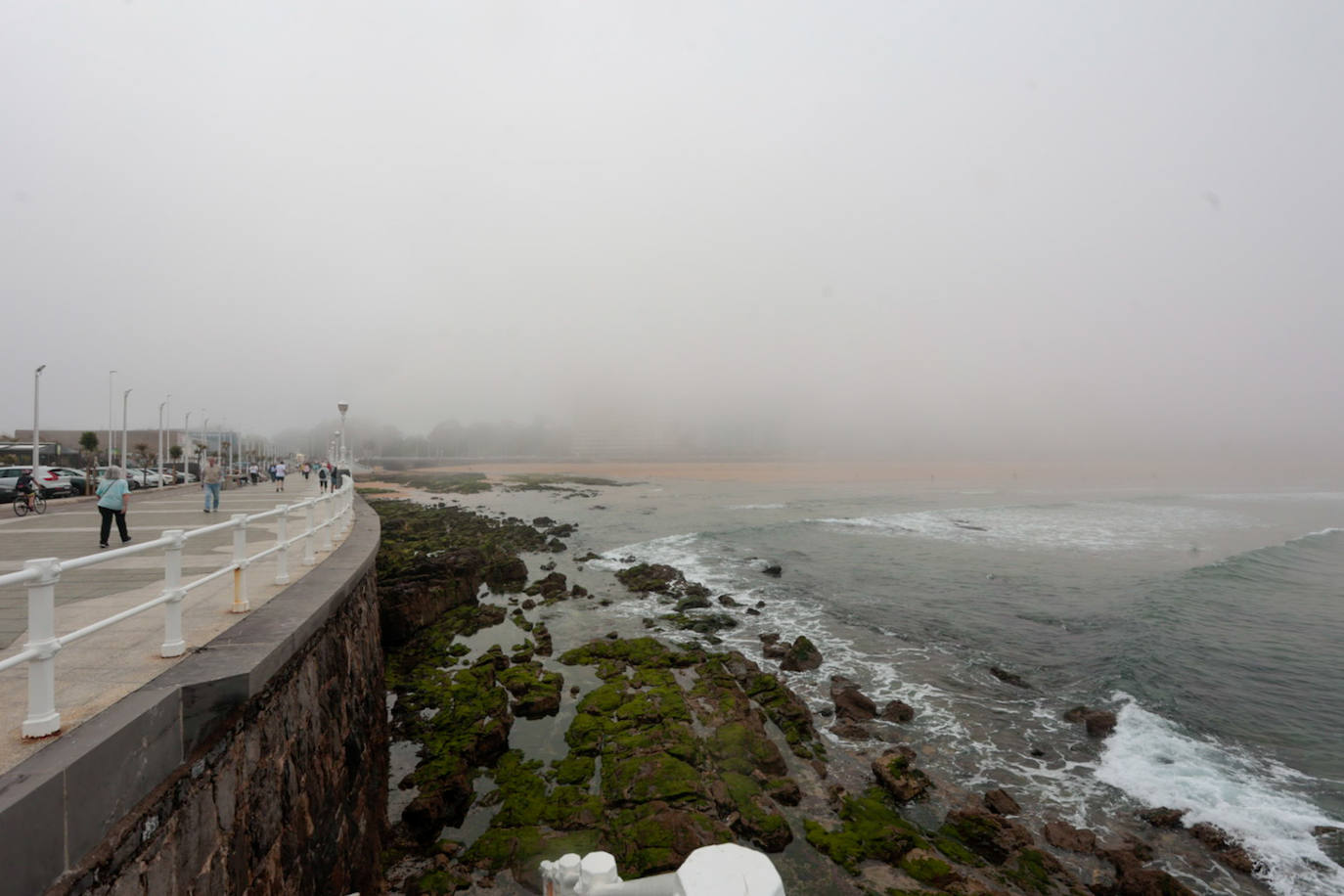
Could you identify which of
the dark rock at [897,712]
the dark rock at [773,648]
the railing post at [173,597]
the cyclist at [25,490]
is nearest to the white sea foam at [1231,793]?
the dark rock at [897,712]

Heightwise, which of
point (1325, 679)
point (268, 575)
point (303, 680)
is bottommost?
point (1325, 679)

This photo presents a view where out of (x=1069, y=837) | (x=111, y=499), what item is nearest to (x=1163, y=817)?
(x=1069, y=837)

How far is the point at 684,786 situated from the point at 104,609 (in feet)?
24.1

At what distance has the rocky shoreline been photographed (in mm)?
7453

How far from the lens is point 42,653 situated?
2.84m

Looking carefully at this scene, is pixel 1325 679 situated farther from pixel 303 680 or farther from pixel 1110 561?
pixel 303 680

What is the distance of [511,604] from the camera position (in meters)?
19.3

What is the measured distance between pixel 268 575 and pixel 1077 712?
589 inches

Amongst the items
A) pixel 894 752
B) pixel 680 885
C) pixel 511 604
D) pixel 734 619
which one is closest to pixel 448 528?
pixel 511 604

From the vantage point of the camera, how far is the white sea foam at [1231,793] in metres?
7.76

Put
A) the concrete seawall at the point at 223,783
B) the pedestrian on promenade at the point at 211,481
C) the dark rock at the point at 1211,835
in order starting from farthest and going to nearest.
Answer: the pedestrian on promenade at the point at 211,481 → the dark rock at the point at 1211,835 → the concrete seawall at the point at 223,783

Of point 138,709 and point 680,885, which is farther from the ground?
point 680,885

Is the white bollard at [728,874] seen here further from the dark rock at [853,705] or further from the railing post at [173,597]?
the dark rock at [853,705]

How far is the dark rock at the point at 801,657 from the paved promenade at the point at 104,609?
10538 mm
